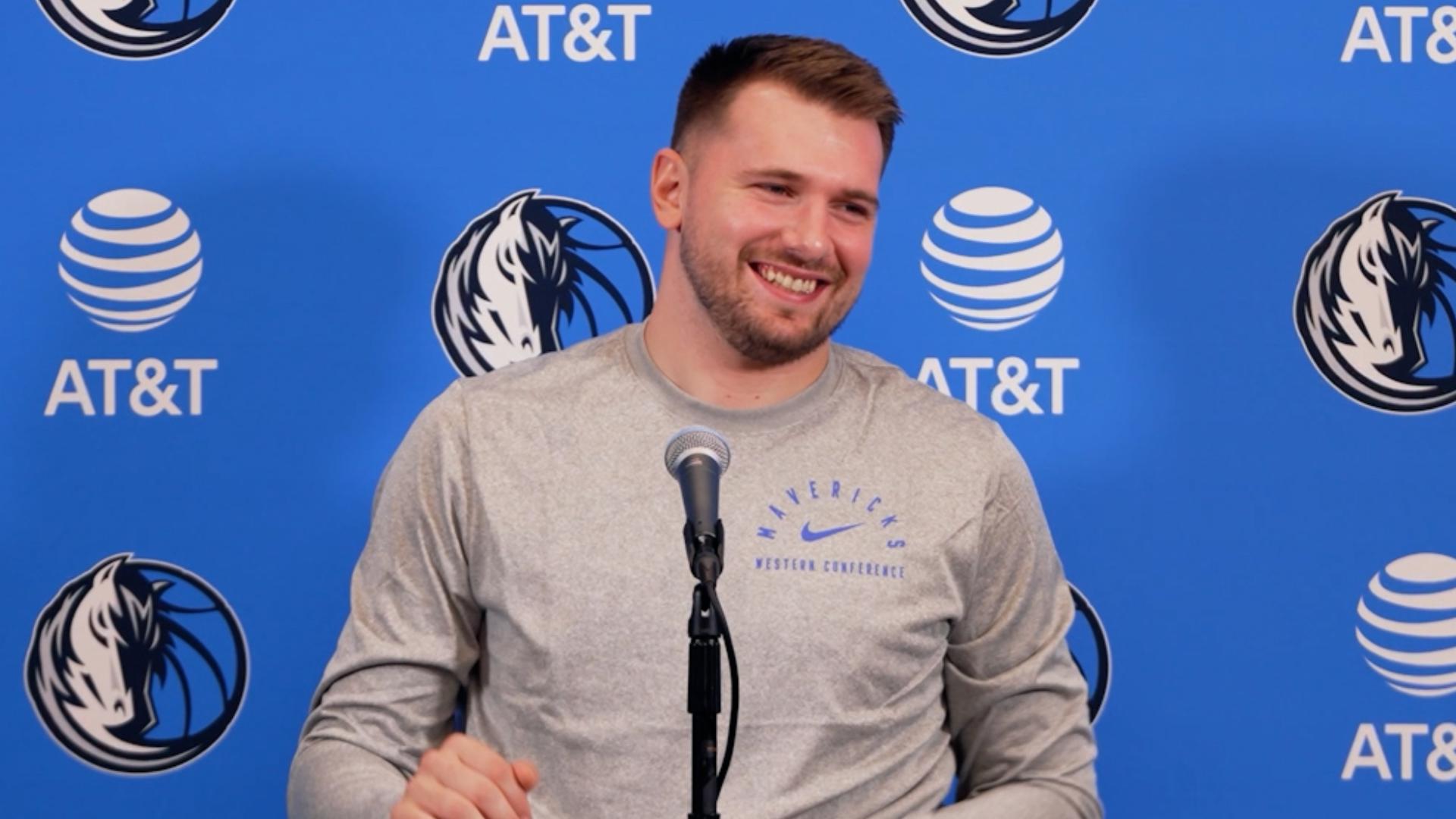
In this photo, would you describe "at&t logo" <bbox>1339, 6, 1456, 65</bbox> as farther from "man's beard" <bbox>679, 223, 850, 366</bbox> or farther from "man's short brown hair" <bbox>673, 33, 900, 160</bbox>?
"man's beard" <bbox>679, 223, 850, 366</bbox>

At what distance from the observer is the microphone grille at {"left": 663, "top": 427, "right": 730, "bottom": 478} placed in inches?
51.3

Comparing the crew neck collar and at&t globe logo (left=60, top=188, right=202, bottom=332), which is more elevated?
at&t globe logo (left=60, top=188, right=202, bottom=332)

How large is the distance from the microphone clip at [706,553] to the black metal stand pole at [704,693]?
0.03 ft

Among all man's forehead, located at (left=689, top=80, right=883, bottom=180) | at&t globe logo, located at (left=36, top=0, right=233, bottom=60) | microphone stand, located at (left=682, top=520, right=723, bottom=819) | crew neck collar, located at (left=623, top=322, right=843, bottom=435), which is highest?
at&t globe logo, located at (left=36, top=0, right=233, bottom=60)

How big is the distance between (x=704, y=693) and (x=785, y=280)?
0.75m

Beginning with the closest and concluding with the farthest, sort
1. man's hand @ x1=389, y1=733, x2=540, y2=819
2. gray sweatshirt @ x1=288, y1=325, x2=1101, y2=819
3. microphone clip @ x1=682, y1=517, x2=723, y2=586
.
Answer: microphone clip @ x1=682, y1=517, x2=723, y2=586 → man's hand @ x1=389, y1=733, x2=540, y2=819 → gray sweatshirt @ x1=288, y1=325, x2=1101, y2=819

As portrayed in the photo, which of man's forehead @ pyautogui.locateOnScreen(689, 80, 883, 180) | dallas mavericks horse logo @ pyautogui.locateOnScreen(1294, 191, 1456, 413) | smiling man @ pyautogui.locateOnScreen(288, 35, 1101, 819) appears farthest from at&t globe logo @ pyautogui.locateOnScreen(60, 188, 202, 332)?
dallas mavericks horse logo @ pyautogui.locateOnScreen(1294, 191, 1456, 413)

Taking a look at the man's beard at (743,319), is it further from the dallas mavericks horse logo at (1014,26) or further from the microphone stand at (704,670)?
the microphone stand at (704,670)

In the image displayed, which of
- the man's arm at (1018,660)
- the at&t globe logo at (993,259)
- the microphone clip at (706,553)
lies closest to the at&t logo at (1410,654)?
the man's arm at (1018,660)

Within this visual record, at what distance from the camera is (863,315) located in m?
2.15

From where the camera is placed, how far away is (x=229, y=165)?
2113mm

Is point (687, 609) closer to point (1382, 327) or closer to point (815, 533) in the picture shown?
point (815, 533)

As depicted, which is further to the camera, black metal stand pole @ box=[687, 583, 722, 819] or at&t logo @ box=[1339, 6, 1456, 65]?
at&t logo @ box=[1339, 6, 1456, 65]

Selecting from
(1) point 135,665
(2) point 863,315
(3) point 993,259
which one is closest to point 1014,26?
(3) point 993,259
